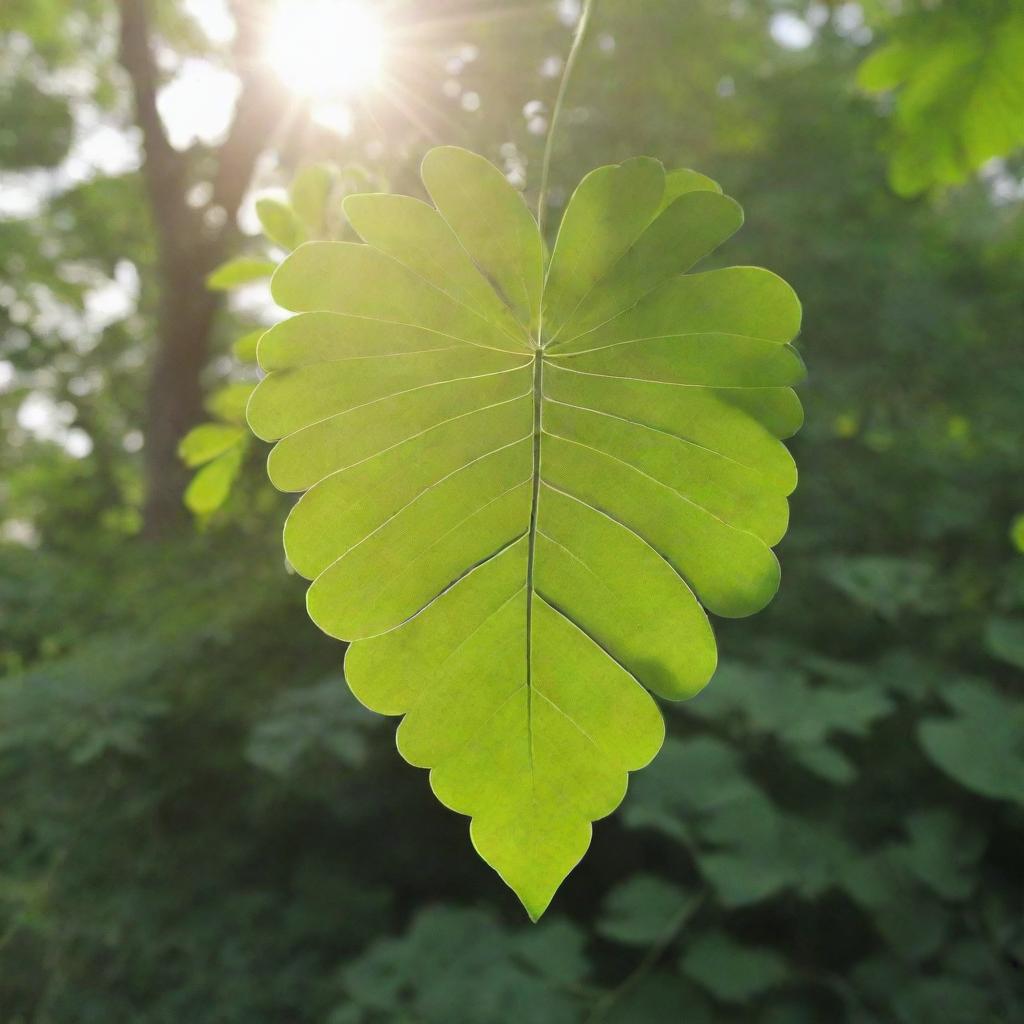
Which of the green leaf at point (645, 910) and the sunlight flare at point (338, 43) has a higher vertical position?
the sunlight flare at point (338, 43)

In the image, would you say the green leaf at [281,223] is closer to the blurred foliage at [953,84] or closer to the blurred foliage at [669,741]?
the blurred foliage at [669,741]

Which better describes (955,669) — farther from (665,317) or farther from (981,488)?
(665,317)

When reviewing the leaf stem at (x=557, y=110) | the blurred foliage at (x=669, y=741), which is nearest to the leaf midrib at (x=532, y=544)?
the leaf stem at (x=557, y=110)

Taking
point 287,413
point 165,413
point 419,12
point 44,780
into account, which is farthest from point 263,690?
point 165,413

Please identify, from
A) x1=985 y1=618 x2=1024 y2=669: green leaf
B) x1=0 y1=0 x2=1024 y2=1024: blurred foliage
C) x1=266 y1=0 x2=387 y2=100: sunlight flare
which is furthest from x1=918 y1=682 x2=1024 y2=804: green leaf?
x1=266 y1=0 x2=387 y2=100: sunlight flare

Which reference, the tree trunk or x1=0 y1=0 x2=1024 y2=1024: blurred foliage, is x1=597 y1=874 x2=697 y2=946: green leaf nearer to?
x1=0 y1=0 x2=1024 y2=1024: blurred foliage

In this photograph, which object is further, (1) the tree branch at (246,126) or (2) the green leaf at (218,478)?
(1) the tree branch at (246,126)

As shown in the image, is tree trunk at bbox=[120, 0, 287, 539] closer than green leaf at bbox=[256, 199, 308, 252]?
No
